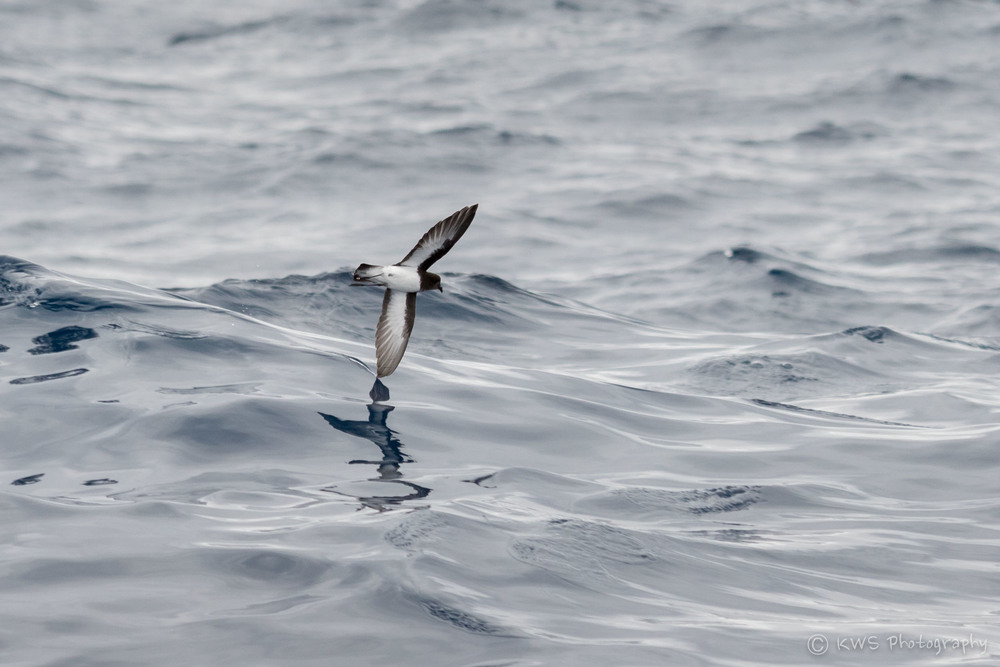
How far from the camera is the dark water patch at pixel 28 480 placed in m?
5.95

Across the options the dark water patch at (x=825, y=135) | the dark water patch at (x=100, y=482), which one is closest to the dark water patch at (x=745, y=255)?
the dark water patch at (x=825, y=135)

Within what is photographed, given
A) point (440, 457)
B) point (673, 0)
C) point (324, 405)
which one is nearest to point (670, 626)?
point (440, 457)

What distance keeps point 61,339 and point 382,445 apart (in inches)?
111

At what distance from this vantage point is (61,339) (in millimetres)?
8266

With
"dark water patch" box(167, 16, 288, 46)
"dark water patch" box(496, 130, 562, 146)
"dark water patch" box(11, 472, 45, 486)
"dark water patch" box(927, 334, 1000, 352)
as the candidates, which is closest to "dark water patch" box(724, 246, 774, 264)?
"dark water patch" box(927, 334, 1000, 352)

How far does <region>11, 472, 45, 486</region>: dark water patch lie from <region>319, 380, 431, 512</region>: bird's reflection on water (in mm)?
1517

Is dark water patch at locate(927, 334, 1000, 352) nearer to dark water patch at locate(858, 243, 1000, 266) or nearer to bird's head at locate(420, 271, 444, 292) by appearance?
dark water patch at locate(858, 243, 1000, 266)

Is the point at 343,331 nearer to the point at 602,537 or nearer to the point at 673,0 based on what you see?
the point at 602,537

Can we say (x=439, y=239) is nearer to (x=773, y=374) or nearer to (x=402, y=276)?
(x=402, y=276)

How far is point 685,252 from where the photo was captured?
50.8ft

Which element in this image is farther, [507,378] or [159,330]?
[507,378]

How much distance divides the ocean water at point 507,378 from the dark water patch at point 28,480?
1.4 inches

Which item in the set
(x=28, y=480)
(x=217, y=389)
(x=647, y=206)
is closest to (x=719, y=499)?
(x=217, y=389)

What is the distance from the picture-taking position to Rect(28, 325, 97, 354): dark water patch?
805 centimetres
